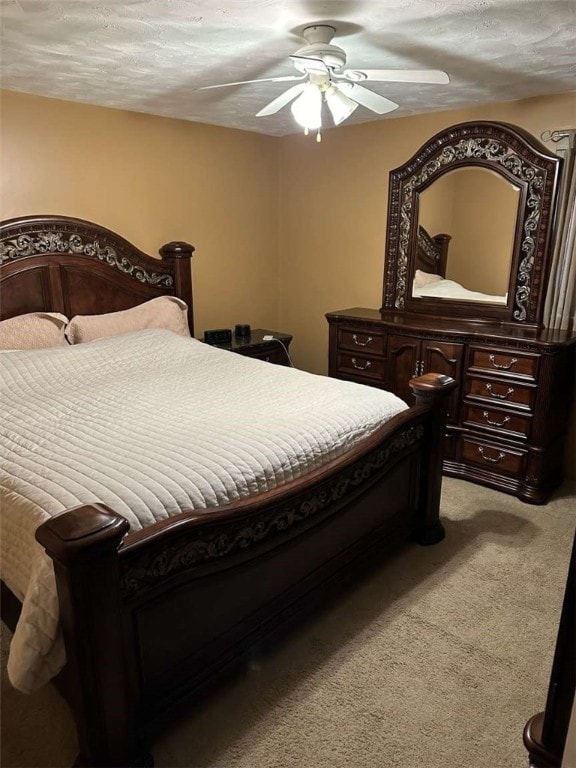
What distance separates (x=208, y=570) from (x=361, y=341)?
237 centimetres

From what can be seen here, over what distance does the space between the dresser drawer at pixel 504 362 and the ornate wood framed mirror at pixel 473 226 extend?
13.3 inches

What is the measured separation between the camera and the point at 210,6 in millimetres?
1867

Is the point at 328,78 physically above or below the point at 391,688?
above

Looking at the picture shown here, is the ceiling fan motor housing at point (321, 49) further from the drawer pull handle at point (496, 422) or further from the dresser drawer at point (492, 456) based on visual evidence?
the dresser drawer at point (492, 456)

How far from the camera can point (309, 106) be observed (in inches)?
89.2

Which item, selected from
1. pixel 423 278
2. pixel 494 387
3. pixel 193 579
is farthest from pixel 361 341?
pixel 193 579

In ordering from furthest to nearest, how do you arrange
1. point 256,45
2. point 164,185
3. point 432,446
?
point 164,185 < point 432,446 < point 256,45

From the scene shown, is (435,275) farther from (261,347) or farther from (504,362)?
(261,347)

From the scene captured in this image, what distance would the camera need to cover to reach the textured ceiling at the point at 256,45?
189 centimetres

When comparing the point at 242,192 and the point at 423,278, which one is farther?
the point at 242,192

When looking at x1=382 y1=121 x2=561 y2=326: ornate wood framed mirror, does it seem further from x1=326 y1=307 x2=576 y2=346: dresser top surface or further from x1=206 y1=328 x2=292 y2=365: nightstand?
x1=206 y1=328 x2=292 y2=365: nightstand

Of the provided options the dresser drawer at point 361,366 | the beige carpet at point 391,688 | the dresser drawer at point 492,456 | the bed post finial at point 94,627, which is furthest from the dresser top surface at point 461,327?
the bed post finial at point 94,627

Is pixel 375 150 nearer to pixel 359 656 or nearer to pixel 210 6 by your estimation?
pixel 210 6

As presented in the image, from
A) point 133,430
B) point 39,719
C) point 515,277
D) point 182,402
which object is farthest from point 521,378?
point 39,719
